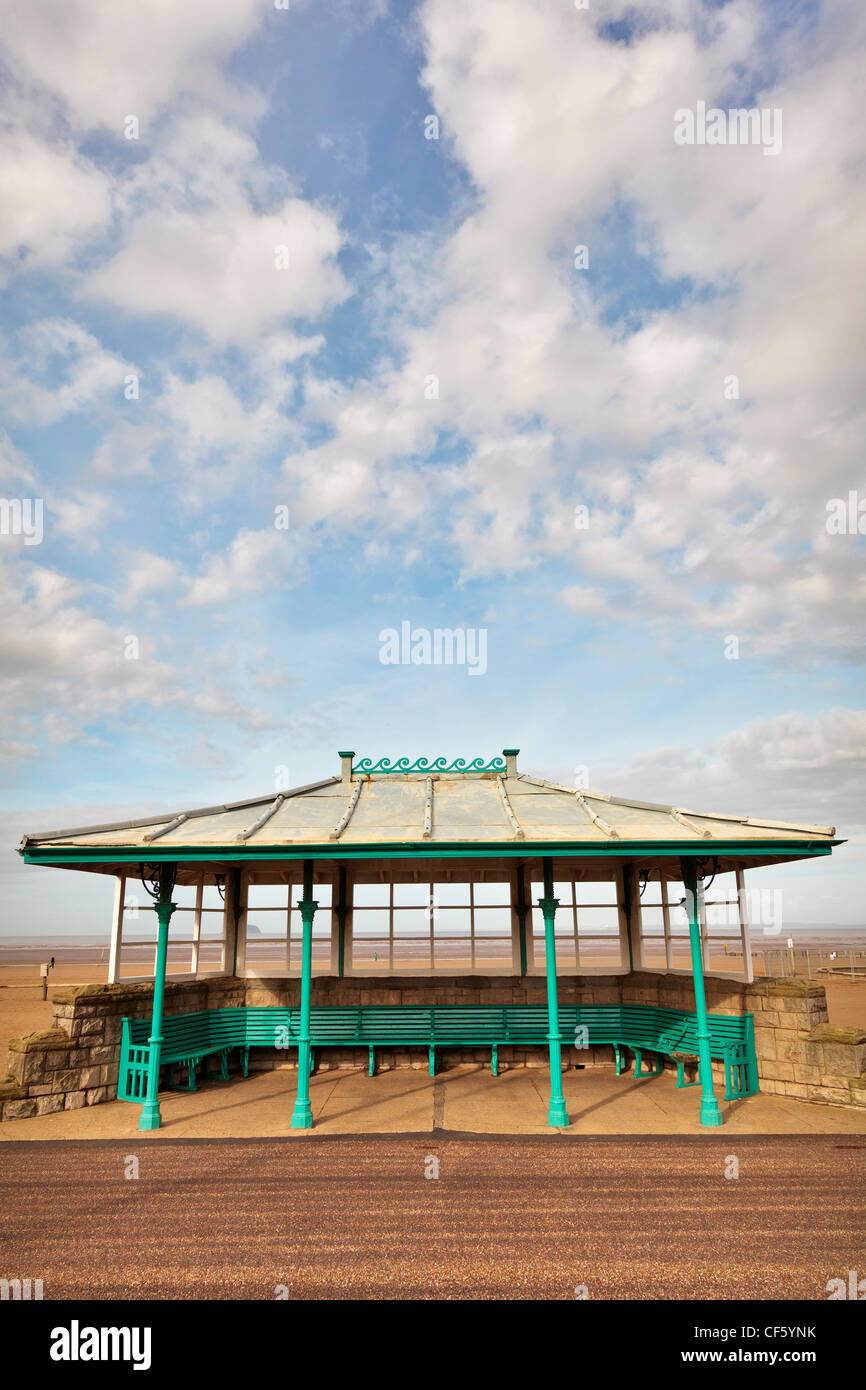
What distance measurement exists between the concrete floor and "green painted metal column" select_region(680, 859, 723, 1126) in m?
0.21

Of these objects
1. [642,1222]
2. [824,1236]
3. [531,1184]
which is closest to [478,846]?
[531,1184]

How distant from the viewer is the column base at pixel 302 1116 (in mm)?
9438

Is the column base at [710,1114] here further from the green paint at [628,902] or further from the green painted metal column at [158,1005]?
the green painted metal column at [158,1005]

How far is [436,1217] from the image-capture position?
6.46 m

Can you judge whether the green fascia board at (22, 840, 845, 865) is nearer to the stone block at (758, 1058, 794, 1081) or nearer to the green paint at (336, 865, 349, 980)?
the stone block at (758, 1058, 794, 1081)

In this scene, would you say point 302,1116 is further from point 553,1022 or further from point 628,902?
point 628,902

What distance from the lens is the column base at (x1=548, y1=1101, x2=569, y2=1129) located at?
30.8 ft

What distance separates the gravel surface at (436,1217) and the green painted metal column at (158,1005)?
0.63 m

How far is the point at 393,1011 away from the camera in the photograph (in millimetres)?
12750

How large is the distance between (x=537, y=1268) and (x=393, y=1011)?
750cm

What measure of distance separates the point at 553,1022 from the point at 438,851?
8.25 ft
